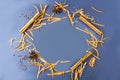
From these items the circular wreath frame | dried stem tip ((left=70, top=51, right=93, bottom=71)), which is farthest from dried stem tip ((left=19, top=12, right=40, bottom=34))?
dried stem tip ((left=70, top=51, right=93, bottom=71))

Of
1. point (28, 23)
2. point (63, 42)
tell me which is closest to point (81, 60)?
point (63, 42)

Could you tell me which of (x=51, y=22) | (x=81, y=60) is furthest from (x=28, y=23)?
(x=81, y=60)

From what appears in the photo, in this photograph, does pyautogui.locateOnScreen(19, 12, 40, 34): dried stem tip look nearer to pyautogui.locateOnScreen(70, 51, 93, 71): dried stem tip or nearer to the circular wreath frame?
the circular wreath frame

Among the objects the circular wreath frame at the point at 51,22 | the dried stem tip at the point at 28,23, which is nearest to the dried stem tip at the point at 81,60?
the circular wreath frame at the point at 51,22

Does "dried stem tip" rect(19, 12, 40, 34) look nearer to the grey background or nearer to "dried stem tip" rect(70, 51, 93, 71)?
the grey background

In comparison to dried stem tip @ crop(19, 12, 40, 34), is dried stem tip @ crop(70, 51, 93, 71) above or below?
below

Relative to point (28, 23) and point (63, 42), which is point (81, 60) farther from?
point (28, 23)

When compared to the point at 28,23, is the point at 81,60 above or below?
below

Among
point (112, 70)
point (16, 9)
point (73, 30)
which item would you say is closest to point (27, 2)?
point (16, 9)

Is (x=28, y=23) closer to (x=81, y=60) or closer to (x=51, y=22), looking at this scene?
(x=51, y=22)

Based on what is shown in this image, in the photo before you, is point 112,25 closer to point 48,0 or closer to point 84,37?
point 84,37
